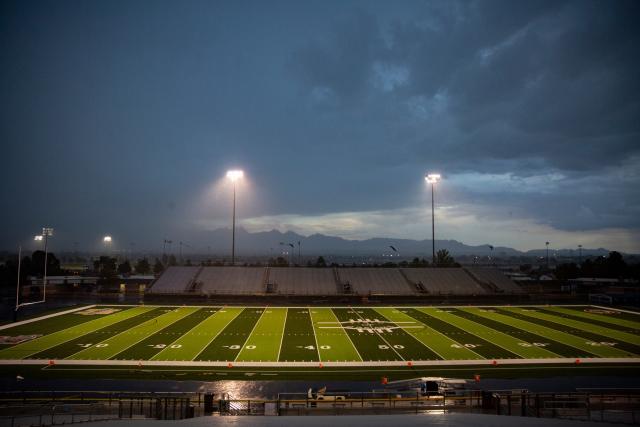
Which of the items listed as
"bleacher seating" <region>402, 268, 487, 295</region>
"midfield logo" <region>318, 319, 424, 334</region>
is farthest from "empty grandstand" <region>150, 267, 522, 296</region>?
"midfield logo" <region>318, 319, 424, 334</region>

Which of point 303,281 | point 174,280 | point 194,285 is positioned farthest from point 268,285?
point 174,280

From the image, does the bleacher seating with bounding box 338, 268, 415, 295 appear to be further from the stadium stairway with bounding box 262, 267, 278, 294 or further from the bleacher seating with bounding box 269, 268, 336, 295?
the stadium stairway with bounding box 262, 267, 278, 294

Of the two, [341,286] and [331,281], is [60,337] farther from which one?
[331,281]

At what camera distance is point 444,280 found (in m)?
51.7

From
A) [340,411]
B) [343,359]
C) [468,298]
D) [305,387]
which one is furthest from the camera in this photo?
[468,298]

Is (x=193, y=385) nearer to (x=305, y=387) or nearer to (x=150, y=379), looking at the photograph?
(x=150, y=379)

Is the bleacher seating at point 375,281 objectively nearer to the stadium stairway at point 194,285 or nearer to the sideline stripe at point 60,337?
the stadium stairway at point 194,285

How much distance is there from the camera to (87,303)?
42.5 m

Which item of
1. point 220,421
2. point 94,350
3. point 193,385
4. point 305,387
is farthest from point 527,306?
point 220,421

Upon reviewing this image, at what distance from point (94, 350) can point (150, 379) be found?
7135mm

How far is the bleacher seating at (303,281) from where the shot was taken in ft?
159

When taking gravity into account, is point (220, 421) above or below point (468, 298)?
above

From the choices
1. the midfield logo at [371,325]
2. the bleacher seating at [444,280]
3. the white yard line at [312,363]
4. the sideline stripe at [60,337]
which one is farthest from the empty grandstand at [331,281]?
the white yard line at [312,363]

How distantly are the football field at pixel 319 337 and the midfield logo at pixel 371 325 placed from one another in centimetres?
8
